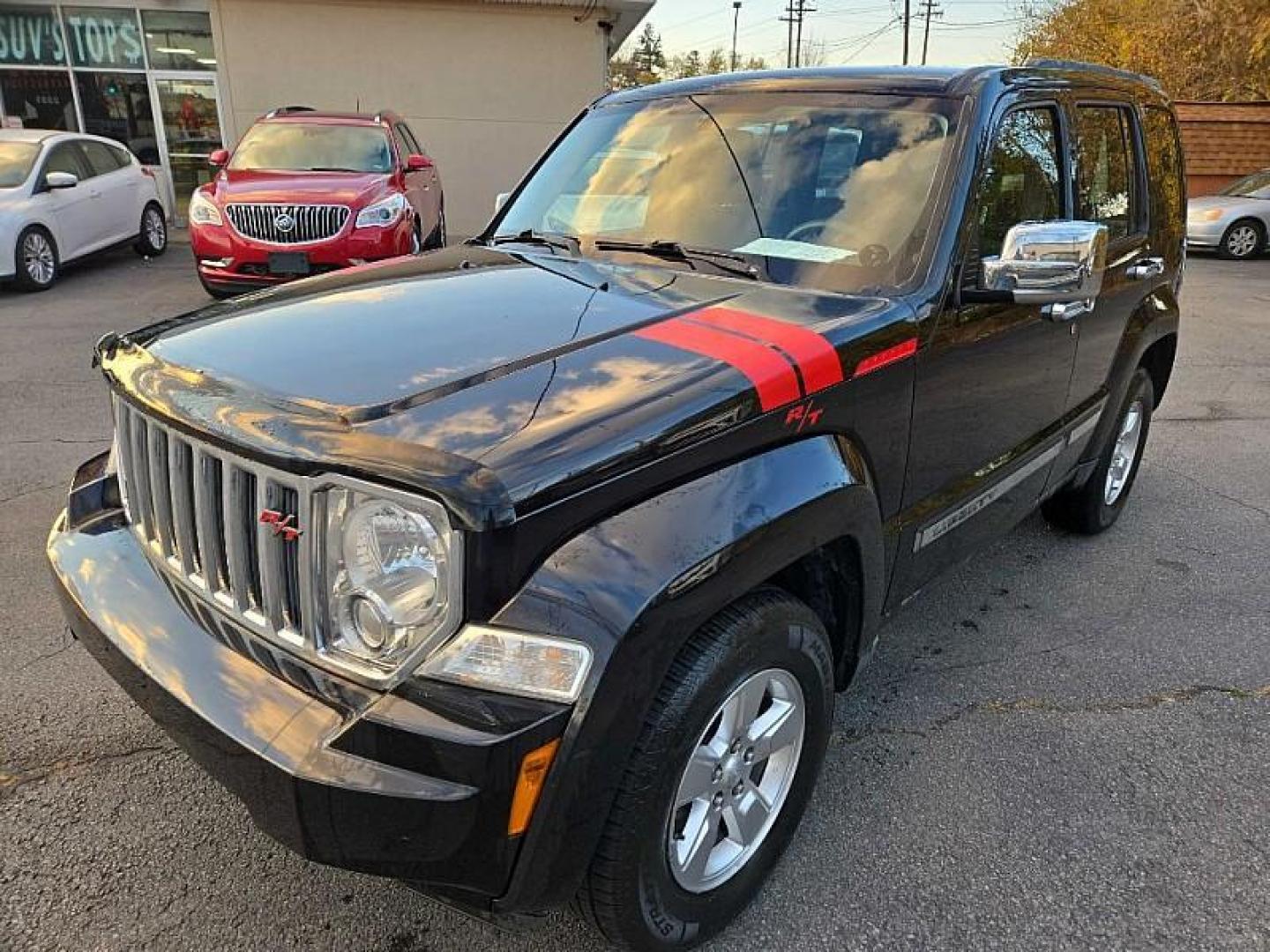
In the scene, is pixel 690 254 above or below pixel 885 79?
below

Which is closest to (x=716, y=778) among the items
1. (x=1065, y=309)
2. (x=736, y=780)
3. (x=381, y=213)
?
(x=736, y=780)

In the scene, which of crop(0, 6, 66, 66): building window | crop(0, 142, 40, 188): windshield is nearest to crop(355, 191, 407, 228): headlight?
crop(0, 142, 40, 188): windshield

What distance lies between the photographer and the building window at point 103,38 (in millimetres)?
14305

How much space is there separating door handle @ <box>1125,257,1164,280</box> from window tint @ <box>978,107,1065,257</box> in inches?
27.9

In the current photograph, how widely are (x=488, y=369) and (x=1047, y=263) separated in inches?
60.6

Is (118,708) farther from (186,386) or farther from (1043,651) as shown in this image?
(1043,651)

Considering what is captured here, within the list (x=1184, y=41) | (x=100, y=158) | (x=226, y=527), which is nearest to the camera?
(x=226, y=527)

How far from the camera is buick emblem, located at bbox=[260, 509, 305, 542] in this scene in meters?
1.69

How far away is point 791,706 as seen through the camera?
222 cm

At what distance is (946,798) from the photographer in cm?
267

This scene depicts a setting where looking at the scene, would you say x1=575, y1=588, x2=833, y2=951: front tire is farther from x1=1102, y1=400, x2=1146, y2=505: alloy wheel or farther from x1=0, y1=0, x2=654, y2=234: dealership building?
x1=0, y1=0, x2=654, y2=234: dealership building

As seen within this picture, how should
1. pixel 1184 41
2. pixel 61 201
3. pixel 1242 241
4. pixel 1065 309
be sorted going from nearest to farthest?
1. pixel 1065 309
2. pixel 61 201
3. pixel 1242 241
4. pixel 1184 41

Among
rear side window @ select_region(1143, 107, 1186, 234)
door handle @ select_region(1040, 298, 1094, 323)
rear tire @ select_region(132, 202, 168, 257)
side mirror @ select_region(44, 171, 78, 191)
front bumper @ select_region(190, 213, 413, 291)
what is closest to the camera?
door handle @ select_region(1040, 298, 1094, 323)

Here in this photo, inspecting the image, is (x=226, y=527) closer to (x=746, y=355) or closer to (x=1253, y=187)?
(x=746, y=355)
